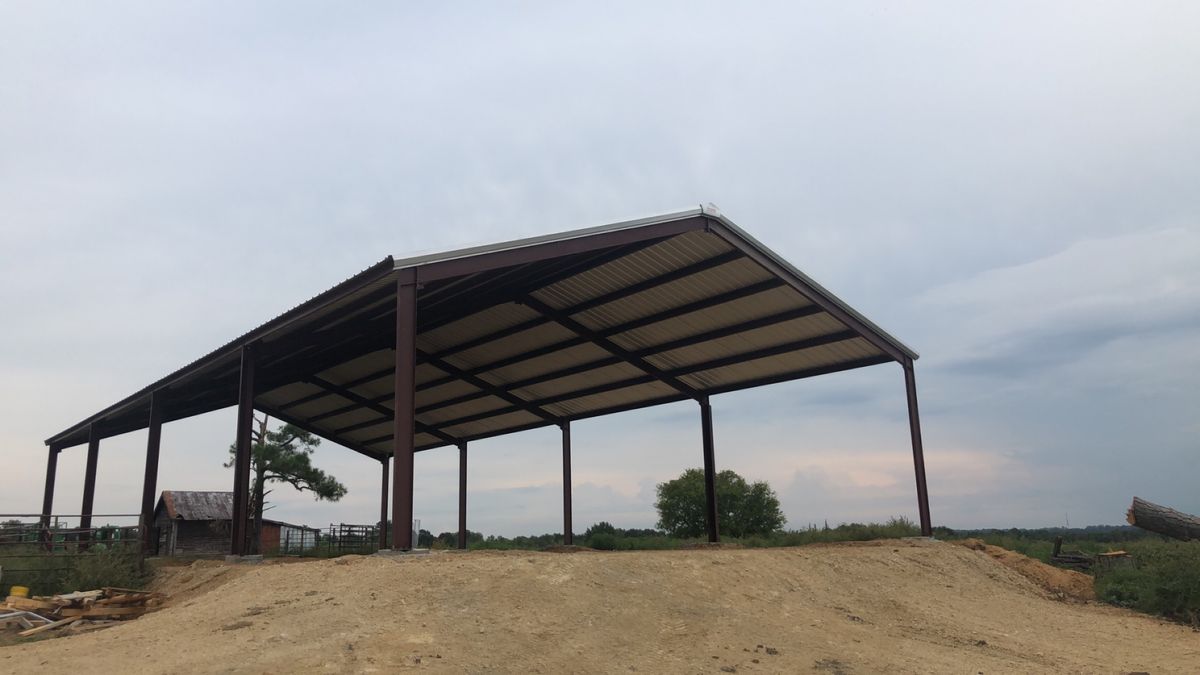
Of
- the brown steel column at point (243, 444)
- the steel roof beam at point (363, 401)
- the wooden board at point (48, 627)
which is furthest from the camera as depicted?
the steel roof beam at point (363, 401)

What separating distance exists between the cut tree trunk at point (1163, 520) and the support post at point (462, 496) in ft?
70.9

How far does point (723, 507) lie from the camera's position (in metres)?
47.2

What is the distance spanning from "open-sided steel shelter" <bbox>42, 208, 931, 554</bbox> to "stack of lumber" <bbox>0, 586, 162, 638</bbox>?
15.7 feet

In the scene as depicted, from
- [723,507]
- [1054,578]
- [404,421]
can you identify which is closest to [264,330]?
[404,421]

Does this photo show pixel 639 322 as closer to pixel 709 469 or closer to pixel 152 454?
pixel 709 469

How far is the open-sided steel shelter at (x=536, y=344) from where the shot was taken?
50.2 ft

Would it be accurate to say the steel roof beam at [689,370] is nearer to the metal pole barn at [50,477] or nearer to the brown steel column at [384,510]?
the brown steel column at [384,510]

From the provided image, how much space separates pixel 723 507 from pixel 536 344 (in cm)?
2805

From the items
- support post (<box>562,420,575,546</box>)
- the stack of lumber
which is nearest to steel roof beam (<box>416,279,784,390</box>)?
support post (<box>562,420,575,546</box>)

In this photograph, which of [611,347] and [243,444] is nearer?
[243,444]

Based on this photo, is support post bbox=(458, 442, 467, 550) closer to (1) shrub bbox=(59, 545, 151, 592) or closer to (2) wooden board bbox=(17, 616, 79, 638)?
(1) shrub bbox=(59, 545, 151, 592)

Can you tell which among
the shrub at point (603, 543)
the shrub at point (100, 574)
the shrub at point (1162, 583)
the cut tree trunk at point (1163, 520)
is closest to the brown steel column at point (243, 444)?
the shrub at point (100, 574)

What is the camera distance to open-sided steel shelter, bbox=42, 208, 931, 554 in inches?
602

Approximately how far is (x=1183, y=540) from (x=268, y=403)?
94.0 ft
